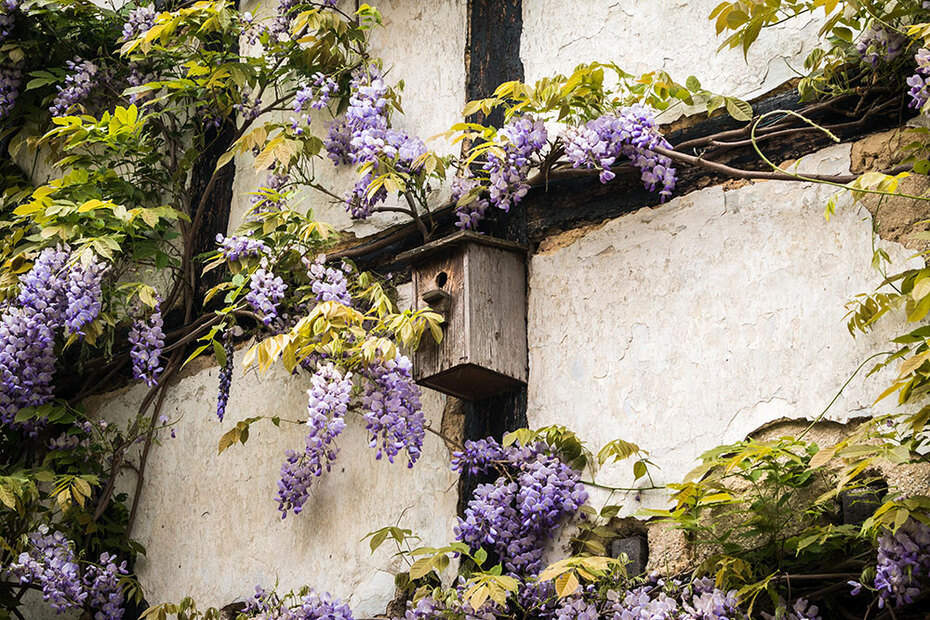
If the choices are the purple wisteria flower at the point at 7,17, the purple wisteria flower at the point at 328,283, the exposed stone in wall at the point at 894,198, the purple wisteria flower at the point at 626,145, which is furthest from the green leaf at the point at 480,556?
the purple wisteria flower at the point at 7,17

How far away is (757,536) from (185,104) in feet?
9.02

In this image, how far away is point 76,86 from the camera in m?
5.11

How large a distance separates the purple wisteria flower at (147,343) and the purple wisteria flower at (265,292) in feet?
1.40

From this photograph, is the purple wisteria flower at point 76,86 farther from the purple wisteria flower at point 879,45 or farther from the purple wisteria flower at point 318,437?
the purple wisteria flower at point 879,45

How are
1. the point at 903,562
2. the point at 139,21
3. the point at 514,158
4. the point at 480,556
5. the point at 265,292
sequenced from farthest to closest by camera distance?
1. the point at 139,21
2. the point at 265,292
3. the point at 514,158
4. the point at 480,556
5. the point at 903,562

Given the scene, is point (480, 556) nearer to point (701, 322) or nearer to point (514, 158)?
point (701, 322)

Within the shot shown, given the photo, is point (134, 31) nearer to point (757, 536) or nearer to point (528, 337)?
point (528, 337)

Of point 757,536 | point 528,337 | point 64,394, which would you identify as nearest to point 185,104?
point 64,394

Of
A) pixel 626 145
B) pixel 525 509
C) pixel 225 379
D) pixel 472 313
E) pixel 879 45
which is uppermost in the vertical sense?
pixel 879 45

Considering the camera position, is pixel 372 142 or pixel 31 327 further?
pixel 31 327

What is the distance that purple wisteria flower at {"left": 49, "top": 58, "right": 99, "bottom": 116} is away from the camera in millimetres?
5074

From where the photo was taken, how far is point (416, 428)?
3.84 metres

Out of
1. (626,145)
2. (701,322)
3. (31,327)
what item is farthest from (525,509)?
(31,327)

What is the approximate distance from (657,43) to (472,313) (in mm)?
925
